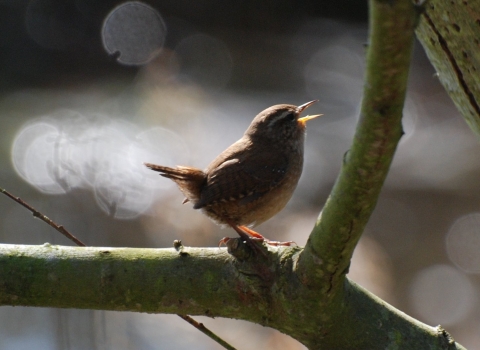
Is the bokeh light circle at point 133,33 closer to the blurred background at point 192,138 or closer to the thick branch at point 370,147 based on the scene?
the blurred background at point 192,138

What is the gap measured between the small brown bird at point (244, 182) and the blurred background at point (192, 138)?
148cm

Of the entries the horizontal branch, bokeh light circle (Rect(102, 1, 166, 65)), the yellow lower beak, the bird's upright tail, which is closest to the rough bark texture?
the horizontal branch

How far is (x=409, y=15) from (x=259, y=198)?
6.02ft

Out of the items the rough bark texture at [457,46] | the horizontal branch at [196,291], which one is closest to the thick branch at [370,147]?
the horizontal branch at [196,291]

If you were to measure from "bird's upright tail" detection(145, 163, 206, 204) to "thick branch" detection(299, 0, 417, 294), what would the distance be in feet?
3.77

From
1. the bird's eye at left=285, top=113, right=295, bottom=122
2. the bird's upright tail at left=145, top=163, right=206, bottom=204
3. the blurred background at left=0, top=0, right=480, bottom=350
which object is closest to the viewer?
the bird's upright tail at left=145, top=163, right=206, bottom=204

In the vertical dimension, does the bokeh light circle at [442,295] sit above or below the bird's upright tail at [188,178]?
below

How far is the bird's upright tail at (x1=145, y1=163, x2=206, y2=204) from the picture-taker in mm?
2705

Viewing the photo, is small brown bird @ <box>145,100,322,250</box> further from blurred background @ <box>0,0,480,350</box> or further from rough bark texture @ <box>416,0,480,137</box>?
blurred background @ <box>0,0,480,350</box>

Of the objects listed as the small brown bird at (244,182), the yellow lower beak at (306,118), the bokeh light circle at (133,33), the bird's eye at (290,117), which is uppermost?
the bokeh light circle at (133,33)

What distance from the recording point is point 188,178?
110 inches

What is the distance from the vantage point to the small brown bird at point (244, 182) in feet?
9.12

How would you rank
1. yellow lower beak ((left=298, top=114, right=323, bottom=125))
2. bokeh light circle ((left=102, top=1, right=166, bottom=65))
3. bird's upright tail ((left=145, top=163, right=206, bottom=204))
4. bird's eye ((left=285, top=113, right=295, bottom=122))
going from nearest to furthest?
bird's upright tail ((left=145, top=163, right=206, bottom=204)) < yellow lower beak ((left=298, top=114, right=323, bottom=125)) < bird's eye ((left=285, top=113, right=295, bottom=122)) < bokeh light circle ((left=102, top=1, right=166, bottom=65))

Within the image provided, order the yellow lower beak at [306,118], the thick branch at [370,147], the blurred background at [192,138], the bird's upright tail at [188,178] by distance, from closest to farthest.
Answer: the thick branch at [370,147]
the bird's upright tail at [188,178]
the yellow lower beak at [306,118]
the blurred background at [192,138]
